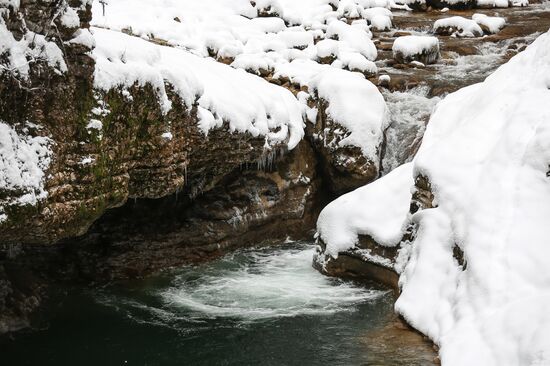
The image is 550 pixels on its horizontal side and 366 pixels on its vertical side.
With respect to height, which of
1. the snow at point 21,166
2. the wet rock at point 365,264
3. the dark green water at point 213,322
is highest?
the snow at point 21,166

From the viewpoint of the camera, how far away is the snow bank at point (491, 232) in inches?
188

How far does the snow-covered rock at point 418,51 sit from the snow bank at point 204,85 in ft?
16.4

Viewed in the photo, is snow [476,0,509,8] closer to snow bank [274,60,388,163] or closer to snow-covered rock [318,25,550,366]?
snow bank [274,60,388,163]

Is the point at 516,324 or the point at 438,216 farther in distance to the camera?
the point at 438,216

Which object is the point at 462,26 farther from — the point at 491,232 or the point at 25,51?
the point at 25,51

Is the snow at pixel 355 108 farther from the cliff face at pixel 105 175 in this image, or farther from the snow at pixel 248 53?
the cliff face at pixel 105 175

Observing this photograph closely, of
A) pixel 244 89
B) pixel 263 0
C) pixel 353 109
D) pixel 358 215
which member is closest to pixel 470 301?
pixel 358 215

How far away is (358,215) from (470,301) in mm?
3198

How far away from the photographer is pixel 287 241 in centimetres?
1085

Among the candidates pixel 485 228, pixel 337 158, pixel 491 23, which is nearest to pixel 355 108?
pixel 337 158

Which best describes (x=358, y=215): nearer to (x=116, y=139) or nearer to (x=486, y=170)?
(x=486, y=170)

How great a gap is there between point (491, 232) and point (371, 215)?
2.87 m

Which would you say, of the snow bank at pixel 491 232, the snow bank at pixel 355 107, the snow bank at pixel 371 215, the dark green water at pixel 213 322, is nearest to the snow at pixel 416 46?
the snow bank at pixel 355 107

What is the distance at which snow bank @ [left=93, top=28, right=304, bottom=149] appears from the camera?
21.9 feet
